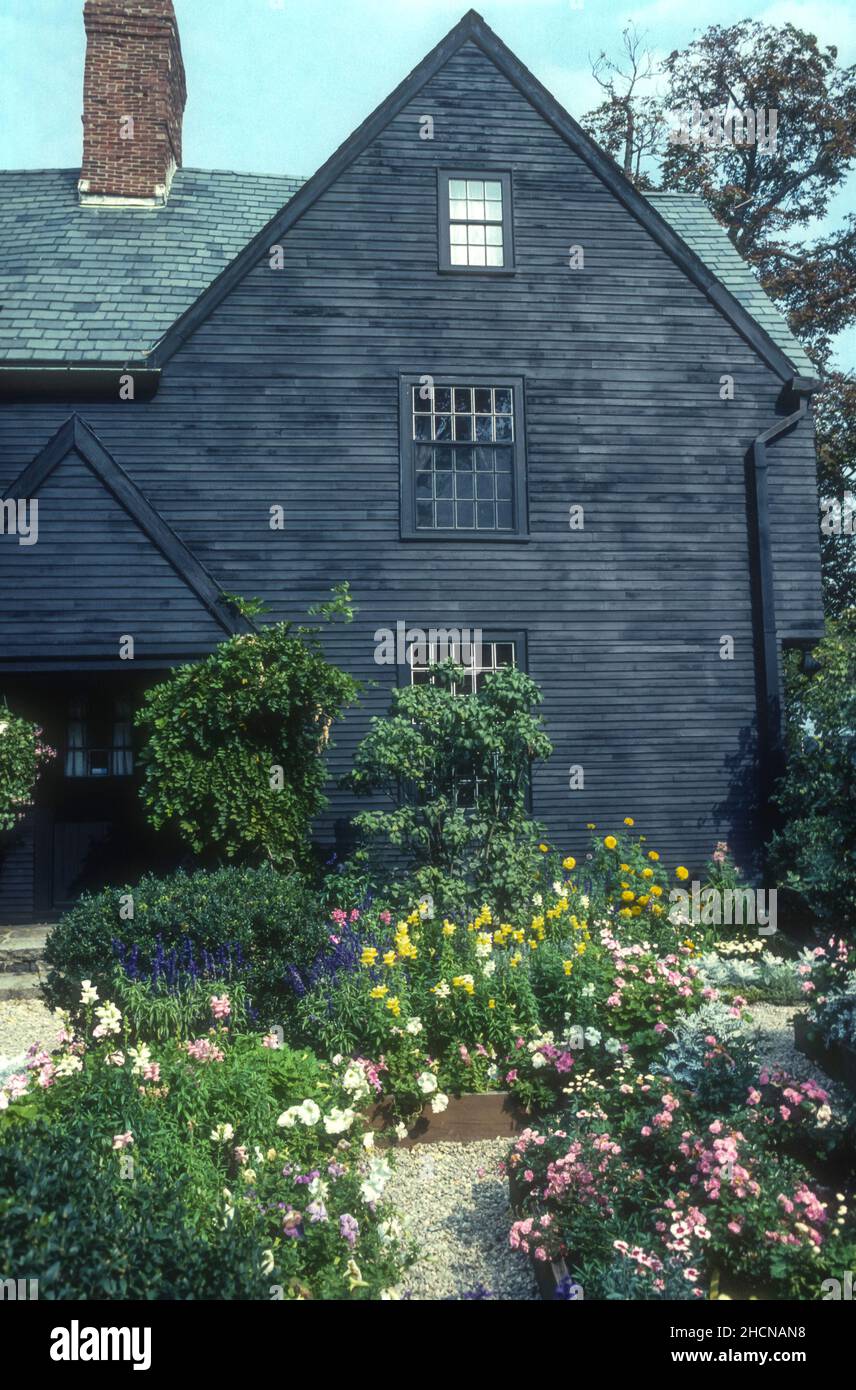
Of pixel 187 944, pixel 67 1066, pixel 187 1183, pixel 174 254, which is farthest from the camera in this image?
pixel 174 254

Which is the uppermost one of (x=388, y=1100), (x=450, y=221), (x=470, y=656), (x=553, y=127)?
(x=553, y=127)

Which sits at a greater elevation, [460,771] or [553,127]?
[553,127]

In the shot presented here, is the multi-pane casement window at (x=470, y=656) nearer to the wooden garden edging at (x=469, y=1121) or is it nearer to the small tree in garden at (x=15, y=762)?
the small tree in garden at (x=15, y=762)

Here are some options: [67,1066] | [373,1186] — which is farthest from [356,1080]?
[67,1066]

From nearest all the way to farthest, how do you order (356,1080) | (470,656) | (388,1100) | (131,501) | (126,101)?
(356,1080)
(388,1100)
(131,501)
(470,656)
(126,101)

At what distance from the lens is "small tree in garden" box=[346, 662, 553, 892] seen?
9.60 meters

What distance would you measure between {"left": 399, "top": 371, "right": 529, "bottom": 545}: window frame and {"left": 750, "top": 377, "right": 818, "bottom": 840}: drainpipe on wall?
9.83 feet

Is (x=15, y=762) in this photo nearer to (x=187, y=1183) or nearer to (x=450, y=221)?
(x=187, y=1183)

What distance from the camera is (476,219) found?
13156 millimetres

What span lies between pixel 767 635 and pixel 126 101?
1197cm

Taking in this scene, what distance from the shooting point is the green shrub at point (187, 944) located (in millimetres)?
7047

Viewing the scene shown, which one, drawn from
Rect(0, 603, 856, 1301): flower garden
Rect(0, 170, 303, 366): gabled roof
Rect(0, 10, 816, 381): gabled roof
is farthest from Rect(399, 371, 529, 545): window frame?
Rect(0, 603, 856, 1301): flower garden

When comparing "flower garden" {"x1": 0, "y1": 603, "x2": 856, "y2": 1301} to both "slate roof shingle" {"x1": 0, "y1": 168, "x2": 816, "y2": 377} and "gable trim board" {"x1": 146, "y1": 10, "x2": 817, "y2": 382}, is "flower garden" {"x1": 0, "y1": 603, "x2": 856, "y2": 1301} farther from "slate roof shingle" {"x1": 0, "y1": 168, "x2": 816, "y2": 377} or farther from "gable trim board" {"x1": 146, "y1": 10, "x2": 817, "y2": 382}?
"slate roof shingle" {"x1": 0, "y1": 168, "x2": 816, "y2": 377}

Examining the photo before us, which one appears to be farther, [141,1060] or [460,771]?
[460,771]
